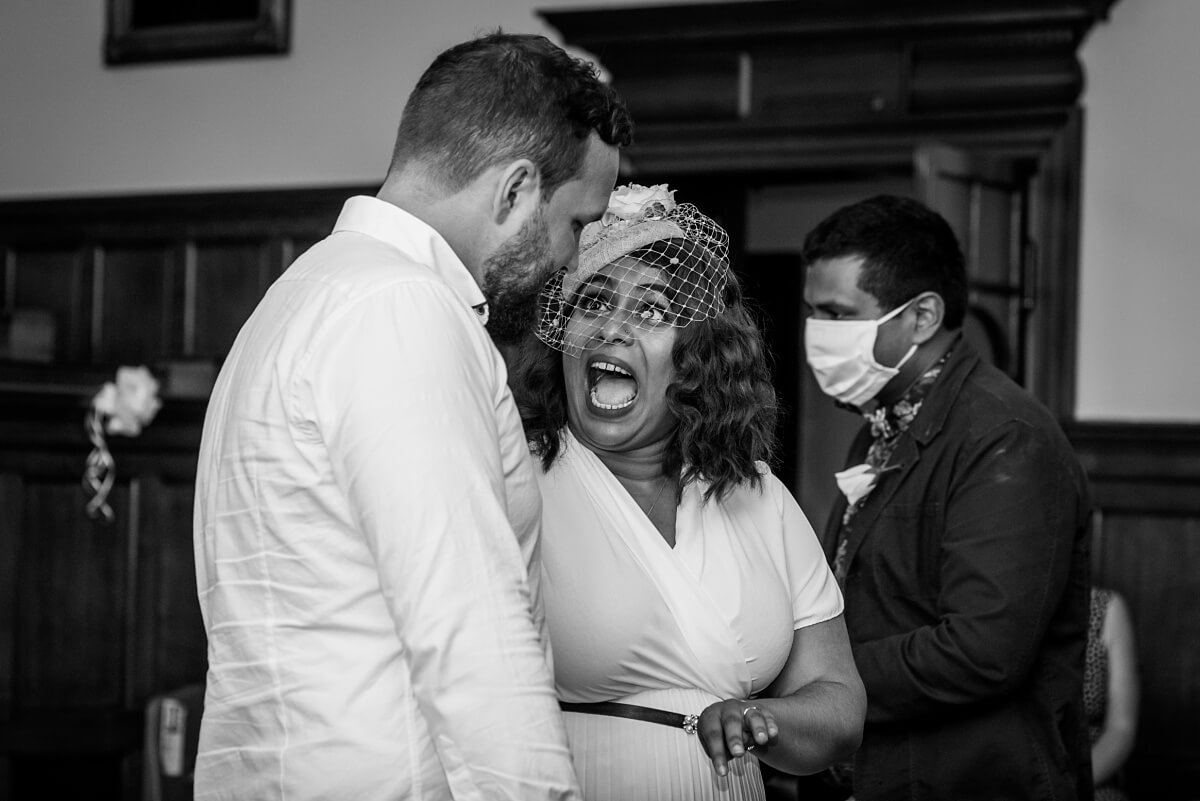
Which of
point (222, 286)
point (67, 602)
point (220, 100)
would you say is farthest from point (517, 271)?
point (220, 100)

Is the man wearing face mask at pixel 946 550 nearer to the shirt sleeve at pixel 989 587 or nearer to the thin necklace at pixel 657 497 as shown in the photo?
the shirt sleeve at pixel 989 587

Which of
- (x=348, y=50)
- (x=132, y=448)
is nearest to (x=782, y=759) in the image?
(x=132, y=448)

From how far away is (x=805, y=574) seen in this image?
215 cm

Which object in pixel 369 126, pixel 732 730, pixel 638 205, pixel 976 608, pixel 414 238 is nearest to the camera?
pixel 414 238

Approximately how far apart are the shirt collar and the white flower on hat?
2.25 feet

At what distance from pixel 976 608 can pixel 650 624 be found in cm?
71

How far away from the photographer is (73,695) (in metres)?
4.98

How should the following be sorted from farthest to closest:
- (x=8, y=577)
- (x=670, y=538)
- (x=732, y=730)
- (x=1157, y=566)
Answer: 1. (x=1157, y=566)
2. (x=8, y=577)
3. (x=670, y=538)
4. (x=732, y=730)

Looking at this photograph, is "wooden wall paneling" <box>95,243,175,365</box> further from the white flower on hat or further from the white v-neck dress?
the white v-neck dress

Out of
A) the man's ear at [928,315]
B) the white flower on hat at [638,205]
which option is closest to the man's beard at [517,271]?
the white flower on hat at [638,205]

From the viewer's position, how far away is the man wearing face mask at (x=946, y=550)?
243 centimetres

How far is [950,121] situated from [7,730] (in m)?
4.19

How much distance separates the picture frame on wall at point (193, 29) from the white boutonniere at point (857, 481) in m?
4.66

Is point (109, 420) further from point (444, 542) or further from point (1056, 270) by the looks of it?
point (444, 542)
